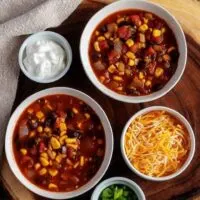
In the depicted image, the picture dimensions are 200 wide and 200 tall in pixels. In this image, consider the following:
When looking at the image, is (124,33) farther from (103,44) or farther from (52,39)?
(52,39)

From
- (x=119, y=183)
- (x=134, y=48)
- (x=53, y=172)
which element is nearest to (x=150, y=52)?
(x=134, y=48)

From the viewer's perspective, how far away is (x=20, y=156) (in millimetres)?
3299

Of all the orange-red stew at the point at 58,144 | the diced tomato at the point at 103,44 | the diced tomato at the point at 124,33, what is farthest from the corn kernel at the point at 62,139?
the diced tomato at the point at 124,33

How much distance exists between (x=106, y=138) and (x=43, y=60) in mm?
573

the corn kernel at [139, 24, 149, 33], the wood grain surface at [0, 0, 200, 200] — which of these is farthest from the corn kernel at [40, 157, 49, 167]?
the corn kernel at [139, 24, 149, 33]

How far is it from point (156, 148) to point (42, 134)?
2.13 feet

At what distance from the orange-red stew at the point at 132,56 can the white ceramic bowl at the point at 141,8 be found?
1.2 inches

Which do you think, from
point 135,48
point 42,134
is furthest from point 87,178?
point 135,48

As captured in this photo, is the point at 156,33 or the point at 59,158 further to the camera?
the point at 156,33

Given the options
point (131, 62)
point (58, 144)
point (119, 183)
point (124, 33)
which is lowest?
point (119, 183)

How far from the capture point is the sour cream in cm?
329

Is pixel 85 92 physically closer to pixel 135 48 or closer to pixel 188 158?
pixel 135 48

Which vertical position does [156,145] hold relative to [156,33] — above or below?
below

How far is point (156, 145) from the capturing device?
3.25 meters
